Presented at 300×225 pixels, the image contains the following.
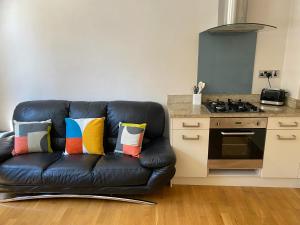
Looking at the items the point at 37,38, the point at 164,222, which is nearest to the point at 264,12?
the point at 164,222

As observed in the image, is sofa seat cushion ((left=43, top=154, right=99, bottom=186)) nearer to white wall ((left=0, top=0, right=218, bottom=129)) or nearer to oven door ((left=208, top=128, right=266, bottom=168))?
white wall ((left=0, top=0, right=218, bottom=129))

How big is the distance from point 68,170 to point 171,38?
185cm

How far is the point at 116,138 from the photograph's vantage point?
9.23 ft

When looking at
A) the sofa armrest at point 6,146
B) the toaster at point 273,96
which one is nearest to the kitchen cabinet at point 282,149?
the toaster at point 273,96

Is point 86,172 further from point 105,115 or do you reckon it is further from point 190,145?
point 190,145

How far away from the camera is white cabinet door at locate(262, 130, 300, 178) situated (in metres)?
2.52

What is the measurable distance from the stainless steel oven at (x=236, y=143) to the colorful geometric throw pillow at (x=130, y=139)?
743 millimetres

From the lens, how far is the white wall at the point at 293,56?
8.73 ft

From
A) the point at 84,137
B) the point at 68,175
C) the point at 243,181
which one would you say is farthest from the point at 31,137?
the point at 243,181

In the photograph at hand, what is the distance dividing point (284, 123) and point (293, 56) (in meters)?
0.81

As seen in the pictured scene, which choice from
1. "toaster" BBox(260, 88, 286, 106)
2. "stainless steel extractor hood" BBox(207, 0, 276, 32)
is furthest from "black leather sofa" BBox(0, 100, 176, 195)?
"stainless steel extractor hood" BBox(207, 0, 276, 32)

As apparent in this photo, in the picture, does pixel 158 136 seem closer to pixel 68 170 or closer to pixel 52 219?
pixel 68 170

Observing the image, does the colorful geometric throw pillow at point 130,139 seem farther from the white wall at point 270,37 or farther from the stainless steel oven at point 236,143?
the white wall at point 270,37

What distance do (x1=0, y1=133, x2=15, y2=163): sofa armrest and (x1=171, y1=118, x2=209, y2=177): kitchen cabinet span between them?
170cm
